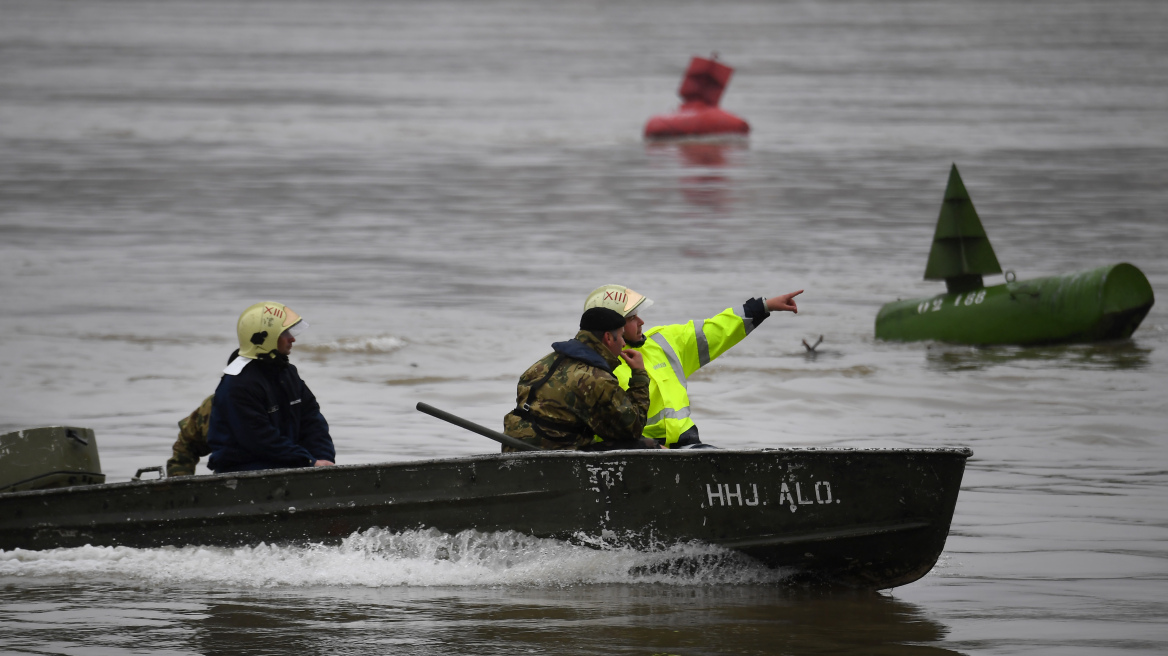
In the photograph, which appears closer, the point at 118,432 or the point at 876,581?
the point at 876,581

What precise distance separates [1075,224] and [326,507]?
19.7 m

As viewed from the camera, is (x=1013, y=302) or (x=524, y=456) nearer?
(x=524, y=456)

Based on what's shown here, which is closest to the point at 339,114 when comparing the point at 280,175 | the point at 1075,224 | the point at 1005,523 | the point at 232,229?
the point at 280,175

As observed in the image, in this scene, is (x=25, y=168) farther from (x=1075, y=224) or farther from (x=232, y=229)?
(x=1075, y=224)

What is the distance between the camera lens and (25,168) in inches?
1372

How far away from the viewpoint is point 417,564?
852 centimetres

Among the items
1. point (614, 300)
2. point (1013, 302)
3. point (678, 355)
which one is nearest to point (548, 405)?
point (614, 300)

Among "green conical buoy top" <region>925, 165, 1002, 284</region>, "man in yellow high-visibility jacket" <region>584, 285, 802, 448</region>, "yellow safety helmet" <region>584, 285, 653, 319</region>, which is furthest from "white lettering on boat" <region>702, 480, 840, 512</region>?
"green conical buoy top" <region>925, 165, 1002, 284</region>

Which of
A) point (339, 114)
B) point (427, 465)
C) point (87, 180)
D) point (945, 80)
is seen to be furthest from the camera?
point (945, 80)

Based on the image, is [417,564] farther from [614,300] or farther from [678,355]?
[678,355]

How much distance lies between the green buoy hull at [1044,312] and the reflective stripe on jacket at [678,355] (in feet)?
25.2

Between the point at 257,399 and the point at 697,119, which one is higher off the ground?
the point at 697,119

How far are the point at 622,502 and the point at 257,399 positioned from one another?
6.45 feet

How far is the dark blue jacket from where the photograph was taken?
28.5 ft
